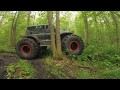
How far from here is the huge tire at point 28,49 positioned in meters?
11.0

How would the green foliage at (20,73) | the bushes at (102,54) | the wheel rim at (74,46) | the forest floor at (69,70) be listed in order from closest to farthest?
the green foliage at (20,73) < the forest floor at (69,70) < the bushes at (102,54) < the wheel rim at (74,46)

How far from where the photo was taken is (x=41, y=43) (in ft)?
36.8

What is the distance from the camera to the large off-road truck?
1095cm

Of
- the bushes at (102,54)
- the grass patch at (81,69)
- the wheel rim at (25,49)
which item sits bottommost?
the grass patch at (81,69)

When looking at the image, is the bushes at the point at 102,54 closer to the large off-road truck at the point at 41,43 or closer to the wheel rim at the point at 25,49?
the large off-road truck at the point at 41,43

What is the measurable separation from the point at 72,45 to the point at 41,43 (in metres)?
1.82

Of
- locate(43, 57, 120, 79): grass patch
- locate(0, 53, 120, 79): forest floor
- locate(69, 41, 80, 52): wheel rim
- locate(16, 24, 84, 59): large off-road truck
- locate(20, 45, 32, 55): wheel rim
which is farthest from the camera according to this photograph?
locate(20, 45, 32, 55): wheel rim

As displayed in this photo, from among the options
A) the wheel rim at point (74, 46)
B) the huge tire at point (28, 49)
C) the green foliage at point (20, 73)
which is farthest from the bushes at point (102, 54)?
the green foliage at point (20, 73)

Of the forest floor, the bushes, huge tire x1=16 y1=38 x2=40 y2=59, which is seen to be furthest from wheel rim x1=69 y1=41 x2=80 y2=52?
huge tire x1=16 y1=38 x2=40 y2=59

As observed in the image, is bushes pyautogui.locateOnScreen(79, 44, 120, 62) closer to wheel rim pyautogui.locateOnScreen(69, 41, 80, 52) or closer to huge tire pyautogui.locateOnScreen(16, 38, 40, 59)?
wheel rim pyautogui.locateOnScreen(69, 41, 80, 52)

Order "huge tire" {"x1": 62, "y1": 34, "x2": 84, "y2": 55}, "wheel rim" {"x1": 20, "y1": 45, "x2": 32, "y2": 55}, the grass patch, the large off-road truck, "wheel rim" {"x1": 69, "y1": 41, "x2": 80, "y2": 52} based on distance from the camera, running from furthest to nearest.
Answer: "wheel rim" {"x1": 20, "y1": 45, "x2": 32, "y2": 55}, "wheel rim" {"x1": 69, "y1": 41, "x2": 80, "y2": 52}, the large off-road truck, "huge tire" {"x1": 62, "y1": 34, "x2": 84, "y2": 55}, the grass patch

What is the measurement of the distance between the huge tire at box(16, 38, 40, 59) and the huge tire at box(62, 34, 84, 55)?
1614 millimetres
